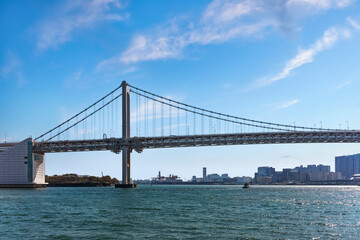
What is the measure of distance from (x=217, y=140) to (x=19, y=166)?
4436 cm

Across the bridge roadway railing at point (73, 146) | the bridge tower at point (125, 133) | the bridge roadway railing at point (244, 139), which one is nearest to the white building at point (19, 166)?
the bridge roadway railing at point (73, 146)

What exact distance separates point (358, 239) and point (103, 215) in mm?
17658

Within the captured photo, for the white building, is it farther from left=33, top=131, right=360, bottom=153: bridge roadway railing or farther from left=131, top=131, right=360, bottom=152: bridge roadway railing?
left=131, top=131, right=360, bottom=152: bridge roadway railing

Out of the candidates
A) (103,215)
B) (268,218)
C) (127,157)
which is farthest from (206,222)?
(127,157)

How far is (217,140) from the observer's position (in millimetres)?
91625

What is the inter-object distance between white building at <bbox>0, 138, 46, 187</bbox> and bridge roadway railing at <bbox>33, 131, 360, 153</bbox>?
2537mm

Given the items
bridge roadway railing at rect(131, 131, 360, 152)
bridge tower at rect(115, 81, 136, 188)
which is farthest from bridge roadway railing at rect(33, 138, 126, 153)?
bridge roadway railing at rect(131, 131, 360, 152)

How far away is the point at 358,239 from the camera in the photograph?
64.0 feet

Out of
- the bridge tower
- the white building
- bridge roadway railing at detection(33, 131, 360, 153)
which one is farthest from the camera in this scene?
bridge roadway railing at detection(33, 131, 360, 153)

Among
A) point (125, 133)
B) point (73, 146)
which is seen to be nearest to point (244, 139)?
point (125, 133)

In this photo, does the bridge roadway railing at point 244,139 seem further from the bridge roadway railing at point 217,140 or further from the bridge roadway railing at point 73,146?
the bridge roadway railing at point 73,146

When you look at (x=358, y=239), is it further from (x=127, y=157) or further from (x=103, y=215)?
(x=127, y=157)

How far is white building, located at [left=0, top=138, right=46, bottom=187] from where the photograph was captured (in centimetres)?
8906

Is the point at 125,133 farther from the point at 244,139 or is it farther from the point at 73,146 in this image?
the point at 244,139
